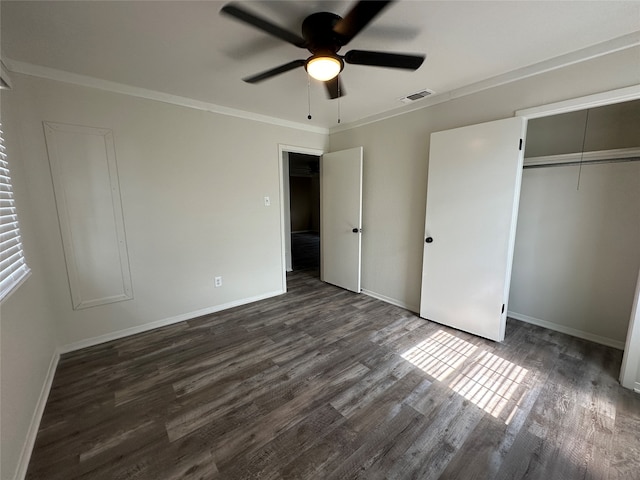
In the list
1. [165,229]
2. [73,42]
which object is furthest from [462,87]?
[165,229]

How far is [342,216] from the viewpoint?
3.85 metres

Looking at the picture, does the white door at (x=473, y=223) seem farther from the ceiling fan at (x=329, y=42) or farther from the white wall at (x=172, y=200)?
the white wall at (x=172, y=200)

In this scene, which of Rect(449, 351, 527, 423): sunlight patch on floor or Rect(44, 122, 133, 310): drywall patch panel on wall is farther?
Rect(44, 122, 133, 310): drywall patch panel on wall

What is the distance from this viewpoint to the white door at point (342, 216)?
3.60m

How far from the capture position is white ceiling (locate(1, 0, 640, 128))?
1480 mm

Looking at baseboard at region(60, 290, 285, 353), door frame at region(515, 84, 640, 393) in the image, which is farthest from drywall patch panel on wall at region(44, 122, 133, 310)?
door frame at region(515, 84, 640, 393)

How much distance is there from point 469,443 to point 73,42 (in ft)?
11.9

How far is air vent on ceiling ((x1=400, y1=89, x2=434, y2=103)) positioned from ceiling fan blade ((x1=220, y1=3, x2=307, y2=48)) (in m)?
1.59

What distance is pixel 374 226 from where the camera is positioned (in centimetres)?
356

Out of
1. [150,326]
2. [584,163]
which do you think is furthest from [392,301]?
[150,326]

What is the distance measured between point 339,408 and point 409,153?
8.91 feet

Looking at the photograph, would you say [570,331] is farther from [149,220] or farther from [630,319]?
[149,220]

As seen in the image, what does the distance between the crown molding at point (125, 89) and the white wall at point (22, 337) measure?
0.79ft

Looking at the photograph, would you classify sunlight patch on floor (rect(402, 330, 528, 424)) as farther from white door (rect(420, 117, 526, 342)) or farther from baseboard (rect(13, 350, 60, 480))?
baseboard (rect(13, 350, 60, 480))
